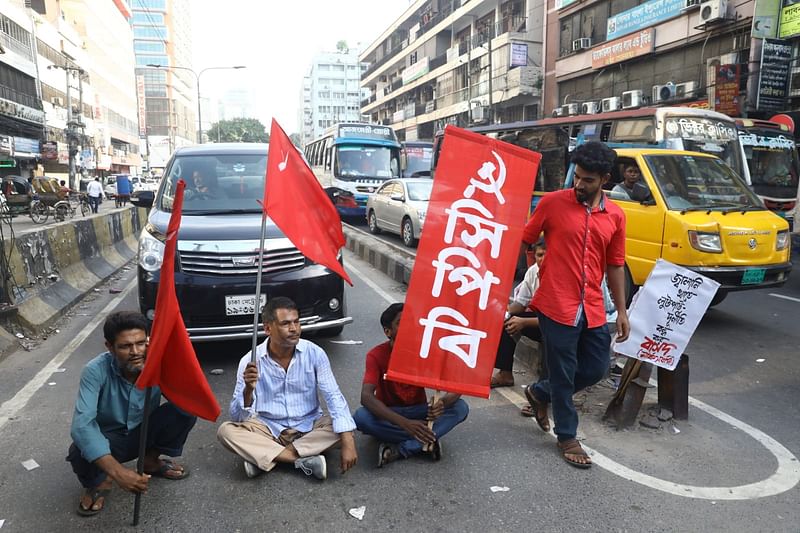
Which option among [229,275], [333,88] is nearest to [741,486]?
[229,275]

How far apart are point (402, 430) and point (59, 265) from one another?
20.0 feet

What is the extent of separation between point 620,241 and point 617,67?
21956 millimetres

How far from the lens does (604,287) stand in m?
3.96

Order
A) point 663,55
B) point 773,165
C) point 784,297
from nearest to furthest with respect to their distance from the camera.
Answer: point 784,297 < point 773,165 < point 663,55

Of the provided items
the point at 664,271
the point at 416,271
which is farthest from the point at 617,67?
the point at 416,271

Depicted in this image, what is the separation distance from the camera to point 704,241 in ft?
19.5

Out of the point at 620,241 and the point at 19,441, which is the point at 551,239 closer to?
the point at 620,241

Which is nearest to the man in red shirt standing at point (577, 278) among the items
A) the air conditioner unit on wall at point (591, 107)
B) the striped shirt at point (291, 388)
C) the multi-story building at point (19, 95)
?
the striped shirt at point (291, 388)

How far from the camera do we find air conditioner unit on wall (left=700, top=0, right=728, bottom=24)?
1727cm

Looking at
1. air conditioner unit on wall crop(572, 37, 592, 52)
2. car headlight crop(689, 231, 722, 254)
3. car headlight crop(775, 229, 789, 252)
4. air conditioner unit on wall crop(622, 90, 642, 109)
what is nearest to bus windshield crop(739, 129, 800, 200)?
car headlight crop(775, 229, 789, 252)

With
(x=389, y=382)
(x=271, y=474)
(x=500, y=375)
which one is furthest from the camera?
(x=500, y=375)

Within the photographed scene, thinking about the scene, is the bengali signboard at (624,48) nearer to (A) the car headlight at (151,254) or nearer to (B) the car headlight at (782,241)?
(B) the car headlight at (782,241)

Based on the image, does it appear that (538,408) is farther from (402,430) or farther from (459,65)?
(459,65)

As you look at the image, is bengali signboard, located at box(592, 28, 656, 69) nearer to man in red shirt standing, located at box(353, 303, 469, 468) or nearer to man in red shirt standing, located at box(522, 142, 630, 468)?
man in red shirt standing, located at box(522, 142, 630, 468)
